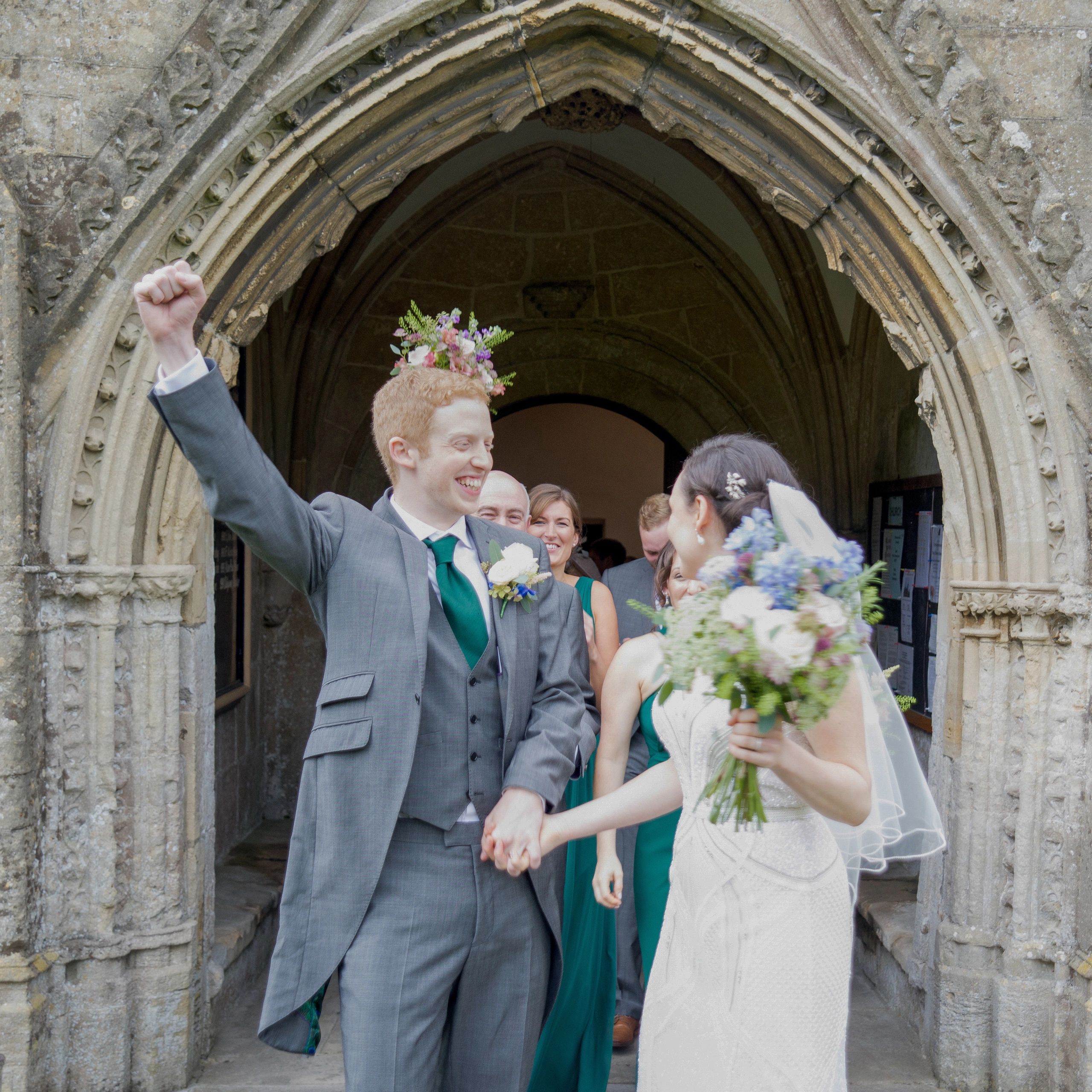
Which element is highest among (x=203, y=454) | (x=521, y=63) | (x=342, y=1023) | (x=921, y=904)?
(x=521, y=63)

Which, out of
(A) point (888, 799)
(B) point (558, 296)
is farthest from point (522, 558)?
(B) point (558, 296)

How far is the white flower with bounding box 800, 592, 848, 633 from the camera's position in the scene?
64.9 inches

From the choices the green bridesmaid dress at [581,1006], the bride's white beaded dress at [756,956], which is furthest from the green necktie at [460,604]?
the green bridesmaid dress at [581,1006]

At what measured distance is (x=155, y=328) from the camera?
1689 mm

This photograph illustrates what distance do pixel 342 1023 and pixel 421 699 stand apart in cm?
62

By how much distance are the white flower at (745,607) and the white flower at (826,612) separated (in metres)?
0.06

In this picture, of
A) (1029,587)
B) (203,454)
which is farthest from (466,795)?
(1029,587)

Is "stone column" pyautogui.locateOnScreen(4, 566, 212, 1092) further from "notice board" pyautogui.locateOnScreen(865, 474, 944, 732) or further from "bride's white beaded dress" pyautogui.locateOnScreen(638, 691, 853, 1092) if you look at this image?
"notice board" pyautogui.locateOnScreen(865, 474, 944, 732)

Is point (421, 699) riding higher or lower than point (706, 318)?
lower

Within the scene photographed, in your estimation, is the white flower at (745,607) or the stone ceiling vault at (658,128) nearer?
the white flower at (745,607)

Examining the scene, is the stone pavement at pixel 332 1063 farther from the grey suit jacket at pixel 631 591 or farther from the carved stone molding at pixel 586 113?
the carved stone molding at pixel 586 113

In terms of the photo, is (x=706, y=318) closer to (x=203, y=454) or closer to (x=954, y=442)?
(x=954, y=442)

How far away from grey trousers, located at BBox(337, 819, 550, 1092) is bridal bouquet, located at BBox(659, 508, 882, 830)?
66cm

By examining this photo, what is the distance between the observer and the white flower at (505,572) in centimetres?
221
